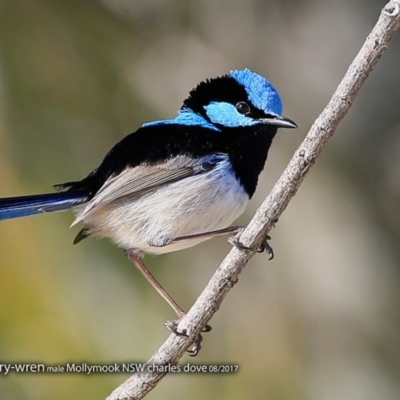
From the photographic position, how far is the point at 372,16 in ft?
13.4

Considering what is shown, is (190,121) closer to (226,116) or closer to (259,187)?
(226,116)

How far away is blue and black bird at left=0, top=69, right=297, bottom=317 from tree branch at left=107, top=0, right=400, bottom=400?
382 mm

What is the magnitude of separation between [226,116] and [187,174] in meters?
0.23

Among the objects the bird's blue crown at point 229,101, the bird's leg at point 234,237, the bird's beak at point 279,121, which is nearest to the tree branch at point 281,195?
the bird's leg at point 234,237

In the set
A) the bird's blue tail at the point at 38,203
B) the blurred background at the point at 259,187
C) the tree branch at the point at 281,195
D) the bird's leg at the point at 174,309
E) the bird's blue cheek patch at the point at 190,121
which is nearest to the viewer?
the tree branch at the point at 281,195

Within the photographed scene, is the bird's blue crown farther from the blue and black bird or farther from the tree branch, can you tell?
the tree branch

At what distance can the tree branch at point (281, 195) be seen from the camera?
1.82 m

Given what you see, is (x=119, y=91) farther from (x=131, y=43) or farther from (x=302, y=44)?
(x=302, y=44)

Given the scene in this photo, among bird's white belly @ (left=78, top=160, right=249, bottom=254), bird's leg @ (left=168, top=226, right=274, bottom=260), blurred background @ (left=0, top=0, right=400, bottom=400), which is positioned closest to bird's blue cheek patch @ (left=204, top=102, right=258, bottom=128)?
bird's white belly @ (left=78, top=160, right=249, bottom=254)

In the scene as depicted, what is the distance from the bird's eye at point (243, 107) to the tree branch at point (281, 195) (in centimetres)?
56

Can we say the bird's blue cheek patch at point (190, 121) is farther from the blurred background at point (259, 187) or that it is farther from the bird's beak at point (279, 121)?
the blurred background at point (259, 187)

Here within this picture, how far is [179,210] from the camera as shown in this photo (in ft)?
8.15

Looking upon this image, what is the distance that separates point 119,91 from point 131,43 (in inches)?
14.3

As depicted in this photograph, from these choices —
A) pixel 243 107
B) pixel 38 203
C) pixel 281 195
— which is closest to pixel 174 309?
pixel 38 203
